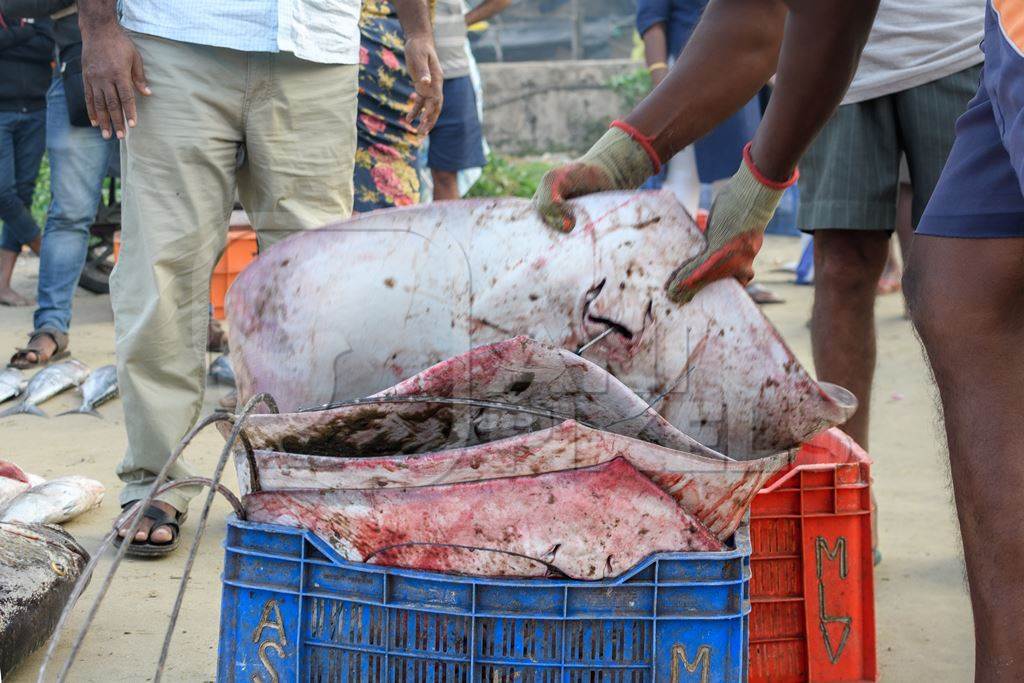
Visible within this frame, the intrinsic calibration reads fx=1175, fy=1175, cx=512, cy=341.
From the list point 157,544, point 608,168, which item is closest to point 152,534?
point 157,544

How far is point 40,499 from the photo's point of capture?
3.00 metres

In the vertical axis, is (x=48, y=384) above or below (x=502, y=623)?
below

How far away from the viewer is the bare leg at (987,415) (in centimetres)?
166

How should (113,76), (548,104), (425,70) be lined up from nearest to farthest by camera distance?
(113,76) < (425,70) < (548,104)

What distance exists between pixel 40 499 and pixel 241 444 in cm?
172

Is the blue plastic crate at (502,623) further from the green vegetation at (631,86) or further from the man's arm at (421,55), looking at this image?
the green vegetation at (631,86)

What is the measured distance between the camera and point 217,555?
2.99 meters

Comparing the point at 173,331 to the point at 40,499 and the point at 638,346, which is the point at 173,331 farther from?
the point at 638,346

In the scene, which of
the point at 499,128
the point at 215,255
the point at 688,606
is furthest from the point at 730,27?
the point at 499,128

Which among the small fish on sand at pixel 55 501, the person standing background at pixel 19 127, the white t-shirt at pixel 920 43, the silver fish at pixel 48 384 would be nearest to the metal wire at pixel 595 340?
the white t-shirt at pixel 920 43

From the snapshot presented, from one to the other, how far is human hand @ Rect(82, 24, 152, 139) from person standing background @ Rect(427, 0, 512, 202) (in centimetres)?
257

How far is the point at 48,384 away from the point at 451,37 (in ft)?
7.56

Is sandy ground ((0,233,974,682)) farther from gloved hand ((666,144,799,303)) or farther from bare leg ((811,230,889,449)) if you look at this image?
gloved hand ((666,144,799,303))

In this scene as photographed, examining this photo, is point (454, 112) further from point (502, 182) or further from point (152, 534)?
point (502, 182)
